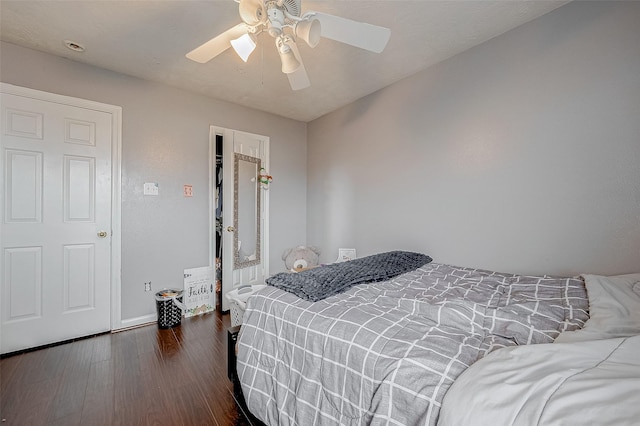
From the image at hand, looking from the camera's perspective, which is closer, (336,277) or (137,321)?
(336,277)

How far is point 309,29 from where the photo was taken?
145 cm

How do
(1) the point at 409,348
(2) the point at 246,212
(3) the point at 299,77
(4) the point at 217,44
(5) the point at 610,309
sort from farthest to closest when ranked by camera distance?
(2) the point at 246,212 → (3) the point at 299,77 → (4) the point at 217,44 → (5) the point at 610,309 → (1) the point at 409,348

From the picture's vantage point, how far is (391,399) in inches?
31.9

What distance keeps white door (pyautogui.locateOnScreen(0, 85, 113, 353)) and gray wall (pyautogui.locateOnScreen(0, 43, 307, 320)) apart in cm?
16

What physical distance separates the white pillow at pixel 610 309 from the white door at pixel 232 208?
9.65 ft

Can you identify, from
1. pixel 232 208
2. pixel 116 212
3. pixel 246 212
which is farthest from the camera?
pixel 246 212

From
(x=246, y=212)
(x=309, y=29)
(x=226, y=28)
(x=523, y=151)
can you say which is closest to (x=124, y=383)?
(x=246, y=212)

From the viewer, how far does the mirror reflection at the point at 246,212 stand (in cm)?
330

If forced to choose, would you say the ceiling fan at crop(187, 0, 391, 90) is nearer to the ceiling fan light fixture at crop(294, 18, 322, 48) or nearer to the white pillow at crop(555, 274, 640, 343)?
the ceiling fan light fixture at crop(294, 18, 322, 48)

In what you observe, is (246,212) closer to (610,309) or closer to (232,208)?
(232,208)

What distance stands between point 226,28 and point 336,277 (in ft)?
6.52

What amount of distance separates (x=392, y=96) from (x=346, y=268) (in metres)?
2.04

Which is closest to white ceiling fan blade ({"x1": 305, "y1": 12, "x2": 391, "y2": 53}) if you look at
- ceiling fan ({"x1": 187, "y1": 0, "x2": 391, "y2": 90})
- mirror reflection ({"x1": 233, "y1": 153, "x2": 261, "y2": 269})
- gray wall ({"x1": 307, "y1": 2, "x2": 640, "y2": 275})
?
ceiling fan ({"x1": 187, "y1": 0, "x2": 391, "y2": 90})

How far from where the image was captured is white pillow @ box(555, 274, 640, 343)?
89 cm
